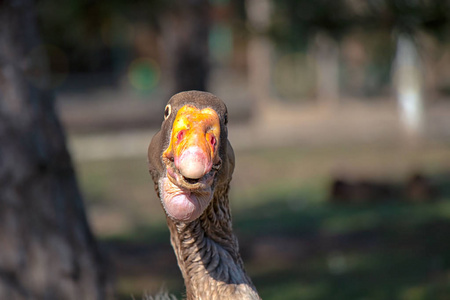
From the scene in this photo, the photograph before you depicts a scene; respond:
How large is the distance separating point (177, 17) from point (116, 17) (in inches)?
44.8

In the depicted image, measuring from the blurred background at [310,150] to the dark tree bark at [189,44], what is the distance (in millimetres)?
19

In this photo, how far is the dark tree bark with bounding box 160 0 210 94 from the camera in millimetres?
8125

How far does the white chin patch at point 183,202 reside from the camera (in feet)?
7.14

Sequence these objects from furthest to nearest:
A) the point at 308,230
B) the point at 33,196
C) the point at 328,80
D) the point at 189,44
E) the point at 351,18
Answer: the point at 328,80 < the point at 308,230 < the point at 189,44 < the point at 351,18 < the point at 33,196

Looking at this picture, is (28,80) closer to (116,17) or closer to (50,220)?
(50,220)

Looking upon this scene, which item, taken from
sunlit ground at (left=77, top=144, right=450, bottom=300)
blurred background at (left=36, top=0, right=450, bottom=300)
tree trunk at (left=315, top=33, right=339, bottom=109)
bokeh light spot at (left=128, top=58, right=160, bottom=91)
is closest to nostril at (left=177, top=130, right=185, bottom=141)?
blurred background at (left=36, top=0, right=450, bottom=300)

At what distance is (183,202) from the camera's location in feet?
7.13

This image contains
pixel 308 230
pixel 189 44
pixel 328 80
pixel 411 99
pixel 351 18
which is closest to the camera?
pixel 351 18

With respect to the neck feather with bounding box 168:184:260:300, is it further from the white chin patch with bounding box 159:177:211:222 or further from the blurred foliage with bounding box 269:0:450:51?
the blurred foliage with bounding box 269:0:450:51

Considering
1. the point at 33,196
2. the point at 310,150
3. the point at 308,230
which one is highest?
the point at 33,196

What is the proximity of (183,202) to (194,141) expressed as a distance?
188 mm

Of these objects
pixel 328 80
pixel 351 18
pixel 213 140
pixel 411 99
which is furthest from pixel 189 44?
pixel 411 99

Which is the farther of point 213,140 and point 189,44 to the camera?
point 189,44

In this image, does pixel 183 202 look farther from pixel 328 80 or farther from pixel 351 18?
pixel 328 80
